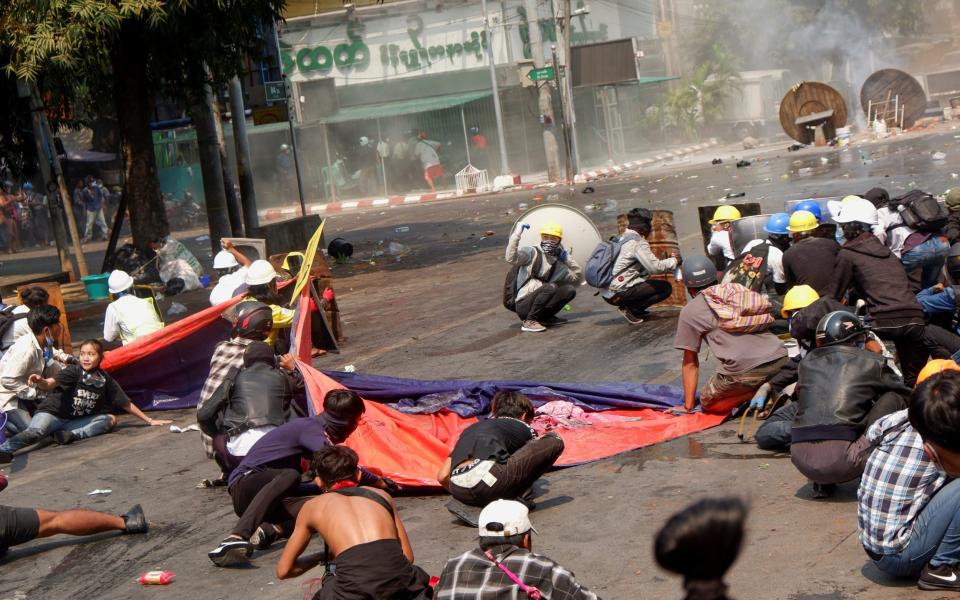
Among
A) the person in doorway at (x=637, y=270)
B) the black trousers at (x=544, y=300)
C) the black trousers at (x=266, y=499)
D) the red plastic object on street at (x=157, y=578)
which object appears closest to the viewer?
the red plastic object on street at (x=157, y=578)

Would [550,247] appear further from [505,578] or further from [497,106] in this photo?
[497,106]

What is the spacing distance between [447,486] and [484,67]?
35431 mm

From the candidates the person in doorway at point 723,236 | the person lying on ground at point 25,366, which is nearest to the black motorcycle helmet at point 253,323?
the person lying on ground at point 25,366

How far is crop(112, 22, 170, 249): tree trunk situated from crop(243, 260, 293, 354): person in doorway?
9013 mm

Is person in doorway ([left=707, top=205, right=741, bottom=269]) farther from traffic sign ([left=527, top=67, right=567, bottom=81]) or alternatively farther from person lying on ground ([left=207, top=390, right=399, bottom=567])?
traffic sign ([left=527, top=67, right=567, bottom=81])

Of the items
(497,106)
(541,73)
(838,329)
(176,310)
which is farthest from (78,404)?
(497,106)

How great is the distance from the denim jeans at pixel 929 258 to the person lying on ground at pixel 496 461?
3.65 meters

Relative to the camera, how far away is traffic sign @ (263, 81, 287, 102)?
20.8 meters

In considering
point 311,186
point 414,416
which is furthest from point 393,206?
point 414,416

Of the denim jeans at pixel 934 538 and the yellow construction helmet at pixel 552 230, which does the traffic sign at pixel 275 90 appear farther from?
the denim jeans at pixel 934 538

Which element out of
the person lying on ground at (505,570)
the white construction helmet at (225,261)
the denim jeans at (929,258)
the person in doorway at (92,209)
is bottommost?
the person lying on ground at (505,570)

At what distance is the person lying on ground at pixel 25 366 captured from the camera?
30.5 feet

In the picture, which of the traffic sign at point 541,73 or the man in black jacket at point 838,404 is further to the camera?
the traffic sign at point 541,73

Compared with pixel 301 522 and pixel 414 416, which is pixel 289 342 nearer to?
pixel 414 416
